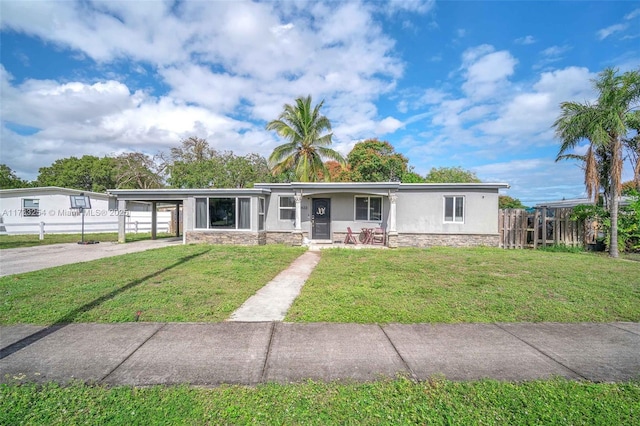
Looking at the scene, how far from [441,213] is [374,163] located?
48.0 feet

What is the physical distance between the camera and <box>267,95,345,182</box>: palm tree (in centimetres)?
2053

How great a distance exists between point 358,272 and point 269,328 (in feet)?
13.3

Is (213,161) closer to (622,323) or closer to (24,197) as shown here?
(24,197)

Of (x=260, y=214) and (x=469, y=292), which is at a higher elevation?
(x=260, y=214)

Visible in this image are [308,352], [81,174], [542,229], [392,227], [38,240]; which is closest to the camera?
[308,352]

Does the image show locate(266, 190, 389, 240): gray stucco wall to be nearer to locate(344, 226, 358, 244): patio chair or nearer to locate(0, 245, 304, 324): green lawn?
locate(344, 226, 358, 244): patio chair

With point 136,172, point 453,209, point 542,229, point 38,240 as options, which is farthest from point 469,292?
point 136,172

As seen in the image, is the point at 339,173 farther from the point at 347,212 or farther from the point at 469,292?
the point at 469,292

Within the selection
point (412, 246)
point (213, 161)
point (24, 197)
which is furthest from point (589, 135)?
point (24, 197)

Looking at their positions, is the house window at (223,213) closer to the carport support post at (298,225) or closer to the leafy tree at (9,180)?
the carport support post at (298,225)

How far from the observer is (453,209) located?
13.9 meters

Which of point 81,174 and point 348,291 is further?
point 81,174

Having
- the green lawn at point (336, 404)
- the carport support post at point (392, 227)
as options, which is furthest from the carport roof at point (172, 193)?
the green lawn at point (336, 404)

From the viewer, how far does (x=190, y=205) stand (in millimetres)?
14383
